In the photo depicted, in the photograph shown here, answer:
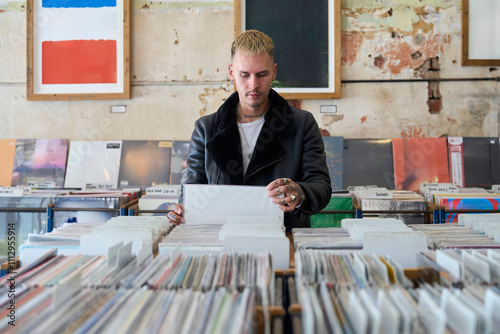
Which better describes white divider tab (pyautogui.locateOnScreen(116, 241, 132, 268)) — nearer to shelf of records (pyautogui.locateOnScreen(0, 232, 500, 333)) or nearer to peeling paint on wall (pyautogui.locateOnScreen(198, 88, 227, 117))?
shelf of records (pyautogui.locateOnScreen(0, 232, 500, 333))

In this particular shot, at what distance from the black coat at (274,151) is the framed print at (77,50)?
2.01 metres

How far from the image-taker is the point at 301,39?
3363 mm

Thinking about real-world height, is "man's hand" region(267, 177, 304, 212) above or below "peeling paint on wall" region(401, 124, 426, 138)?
below

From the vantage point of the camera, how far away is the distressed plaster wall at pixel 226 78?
3.38 meters

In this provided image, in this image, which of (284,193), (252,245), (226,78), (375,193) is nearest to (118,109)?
(226,78)

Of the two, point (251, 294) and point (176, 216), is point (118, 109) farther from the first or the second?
point (251, 294)

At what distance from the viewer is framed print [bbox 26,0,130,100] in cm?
347

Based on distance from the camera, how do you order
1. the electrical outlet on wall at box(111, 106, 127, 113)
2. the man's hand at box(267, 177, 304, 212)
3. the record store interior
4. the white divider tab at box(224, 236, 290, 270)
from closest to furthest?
the white divider tab at box(224, 236, 290, 270)
the man's hand at box(267, 177, 304, 212)
the record store interior
the electrical outlet on wall at box(111, 106, 127, 113)

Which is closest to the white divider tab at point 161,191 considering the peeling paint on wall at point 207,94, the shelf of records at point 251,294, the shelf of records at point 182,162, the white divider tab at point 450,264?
the shelf of records at point 182,162

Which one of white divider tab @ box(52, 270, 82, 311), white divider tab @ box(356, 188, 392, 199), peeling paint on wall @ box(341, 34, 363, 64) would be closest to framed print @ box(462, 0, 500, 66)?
peeling paint on wall @ box(341, 34, 363, 64)

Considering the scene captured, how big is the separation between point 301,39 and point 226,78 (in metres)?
0.74

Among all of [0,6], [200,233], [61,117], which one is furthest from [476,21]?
[0,6]

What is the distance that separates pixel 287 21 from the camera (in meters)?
3.36

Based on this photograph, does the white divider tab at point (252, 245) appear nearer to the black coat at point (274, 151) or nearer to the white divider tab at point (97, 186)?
the black coat at point (274, 151)
